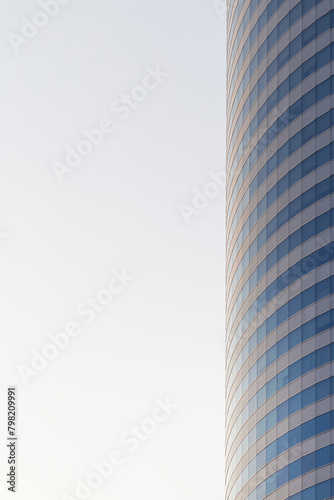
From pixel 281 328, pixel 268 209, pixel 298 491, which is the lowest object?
pixel 298 491

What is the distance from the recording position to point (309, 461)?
75438 mm

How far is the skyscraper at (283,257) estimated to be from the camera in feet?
252

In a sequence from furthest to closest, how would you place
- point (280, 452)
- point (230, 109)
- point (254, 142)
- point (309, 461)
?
1. point (230, 109)
2. point (254, 142)
3. point (280, 452)
4. point (309, 461)

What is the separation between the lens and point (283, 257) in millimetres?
84188

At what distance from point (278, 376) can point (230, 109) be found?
35.7 m

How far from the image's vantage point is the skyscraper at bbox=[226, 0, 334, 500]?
7669 centimetres

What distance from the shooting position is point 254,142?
94562mm

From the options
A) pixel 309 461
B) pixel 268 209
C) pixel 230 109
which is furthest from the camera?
pixel 230 109

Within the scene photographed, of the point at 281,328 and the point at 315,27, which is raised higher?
the point at 315,27

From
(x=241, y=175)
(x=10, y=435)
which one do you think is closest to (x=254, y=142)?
(x=241, y=175)

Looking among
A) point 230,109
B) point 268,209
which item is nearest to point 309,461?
point 268,209

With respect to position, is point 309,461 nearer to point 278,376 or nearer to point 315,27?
point 278,376

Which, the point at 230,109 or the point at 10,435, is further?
the point at 230,109

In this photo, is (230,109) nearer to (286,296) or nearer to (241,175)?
(241,175)
